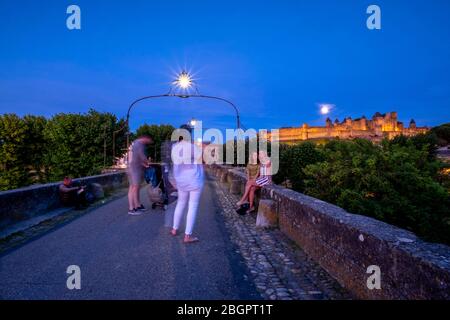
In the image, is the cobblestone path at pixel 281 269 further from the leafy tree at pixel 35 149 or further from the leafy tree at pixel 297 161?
the leafy tree at pixel 35 149

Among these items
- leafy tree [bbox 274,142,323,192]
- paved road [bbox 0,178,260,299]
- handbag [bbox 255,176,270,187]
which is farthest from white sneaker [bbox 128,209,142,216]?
leafy tree [bbox 274,142,323,192]

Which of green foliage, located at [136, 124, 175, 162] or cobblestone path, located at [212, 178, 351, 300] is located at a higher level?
green foliage, located at [136, 124, 175, 162]

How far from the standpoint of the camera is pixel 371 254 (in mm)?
3254

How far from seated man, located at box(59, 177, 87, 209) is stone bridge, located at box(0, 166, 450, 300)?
69.8 inches

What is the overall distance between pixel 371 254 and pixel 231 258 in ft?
8.01

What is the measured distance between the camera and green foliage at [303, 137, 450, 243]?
9164 millimetres

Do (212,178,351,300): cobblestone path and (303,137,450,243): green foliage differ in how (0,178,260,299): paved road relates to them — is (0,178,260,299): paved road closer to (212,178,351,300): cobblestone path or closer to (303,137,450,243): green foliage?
(212,178,351,300): cobblestone path

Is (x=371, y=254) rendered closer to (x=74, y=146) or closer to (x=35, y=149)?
(x=74, y=146)

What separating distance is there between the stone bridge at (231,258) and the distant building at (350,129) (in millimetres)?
117407

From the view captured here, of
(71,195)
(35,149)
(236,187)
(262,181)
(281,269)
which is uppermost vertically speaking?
(35,149)

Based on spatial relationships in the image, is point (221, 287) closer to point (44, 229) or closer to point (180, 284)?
point (180, 284)

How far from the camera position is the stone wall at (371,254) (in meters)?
2.50

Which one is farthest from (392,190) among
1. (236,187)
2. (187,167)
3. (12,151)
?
(12,151)
